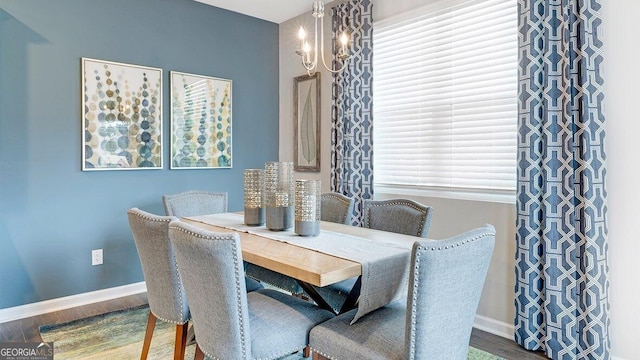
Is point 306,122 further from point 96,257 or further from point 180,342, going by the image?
point 180,342

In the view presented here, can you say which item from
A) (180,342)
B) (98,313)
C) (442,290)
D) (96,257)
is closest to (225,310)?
(180,342)

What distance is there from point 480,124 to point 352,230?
1.28 m

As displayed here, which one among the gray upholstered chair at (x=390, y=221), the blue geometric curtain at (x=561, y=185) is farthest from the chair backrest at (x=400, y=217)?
the blue geometric curtain at (x=561, y=185)

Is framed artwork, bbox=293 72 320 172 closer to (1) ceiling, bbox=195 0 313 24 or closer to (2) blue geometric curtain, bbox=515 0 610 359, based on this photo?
(1) ceiling, bbox=195 0 313 24

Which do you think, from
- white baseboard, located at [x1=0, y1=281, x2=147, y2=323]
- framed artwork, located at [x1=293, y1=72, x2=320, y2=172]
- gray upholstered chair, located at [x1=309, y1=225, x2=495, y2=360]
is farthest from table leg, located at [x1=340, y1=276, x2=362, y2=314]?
framed artwork, located at [x1=293, y1=72, x2=320, y2=172]

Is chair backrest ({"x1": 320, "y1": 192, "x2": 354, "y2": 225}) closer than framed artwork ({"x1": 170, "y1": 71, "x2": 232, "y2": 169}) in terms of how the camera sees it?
Yes

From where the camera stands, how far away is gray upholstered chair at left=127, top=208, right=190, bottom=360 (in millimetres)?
1877

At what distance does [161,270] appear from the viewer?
195 cm

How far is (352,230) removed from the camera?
7.78ft

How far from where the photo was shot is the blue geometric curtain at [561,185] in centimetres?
223

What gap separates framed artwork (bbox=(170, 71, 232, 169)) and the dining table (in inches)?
76.2

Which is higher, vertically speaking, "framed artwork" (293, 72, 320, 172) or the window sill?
"framed artwork" (293, 72, 320, 172)

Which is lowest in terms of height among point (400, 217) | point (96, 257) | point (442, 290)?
point (96, 257)

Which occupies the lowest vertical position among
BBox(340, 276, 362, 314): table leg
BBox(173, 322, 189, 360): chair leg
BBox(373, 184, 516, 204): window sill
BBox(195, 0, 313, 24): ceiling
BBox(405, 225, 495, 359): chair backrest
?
BBox(173, 322, 189, 360): chair leg
